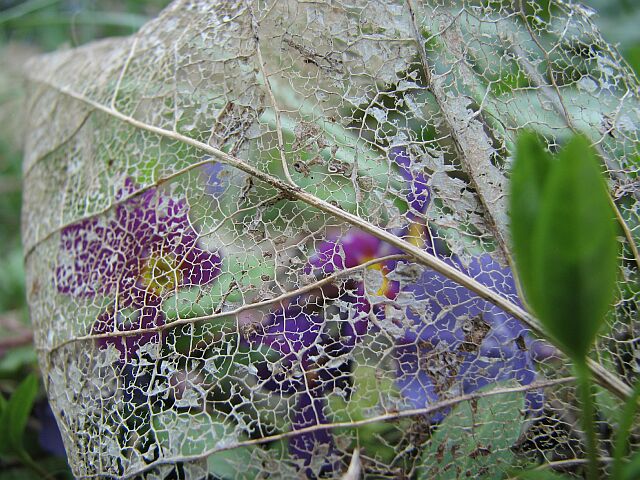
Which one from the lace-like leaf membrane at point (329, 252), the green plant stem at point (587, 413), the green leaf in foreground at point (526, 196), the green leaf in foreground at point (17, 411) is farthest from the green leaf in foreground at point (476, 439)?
the green leaf in foreground at point (17, 411)

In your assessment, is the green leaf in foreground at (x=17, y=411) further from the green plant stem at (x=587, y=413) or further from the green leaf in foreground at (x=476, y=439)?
the green plant stem at (x=587, y=413)

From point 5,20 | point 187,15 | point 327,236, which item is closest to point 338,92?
point 327,236

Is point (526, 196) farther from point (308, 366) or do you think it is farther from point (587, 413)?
point (308, 366)

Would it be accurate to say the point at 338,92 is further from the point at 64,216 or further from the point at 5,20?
the point at 5,20

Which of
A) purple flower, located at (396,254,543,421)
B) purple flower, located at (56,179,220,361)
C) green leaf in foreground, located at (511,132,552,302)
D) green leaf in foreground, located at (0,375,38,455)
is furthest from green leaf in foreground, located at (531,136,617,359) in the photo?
green leaf in foreground, located at (0,375,38,455)

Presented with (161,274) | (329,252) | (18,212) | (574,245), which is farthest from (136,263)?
(18,212)
